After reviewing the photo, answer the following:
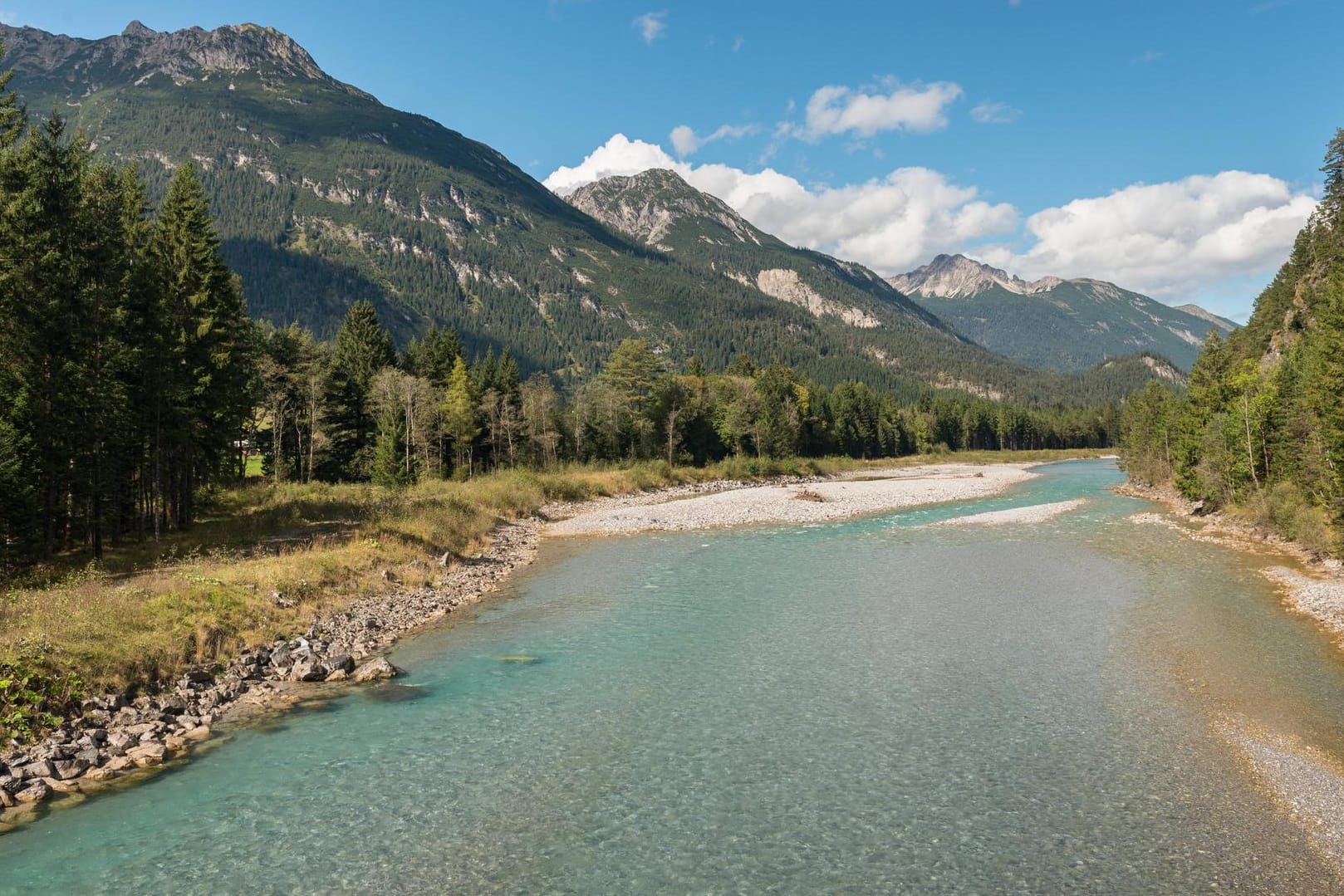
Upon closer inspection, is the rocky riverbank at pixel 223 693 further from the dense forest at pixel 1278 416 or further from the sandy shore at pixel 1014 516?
the dense forest at pixel 1278 416

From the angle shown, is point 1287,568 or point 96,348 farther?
point 1287,568

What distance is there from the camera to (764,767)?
49.7 feet

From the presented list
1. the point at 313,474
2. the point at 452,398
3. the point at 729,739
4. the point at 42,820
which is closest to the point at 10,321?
the point at 42,820

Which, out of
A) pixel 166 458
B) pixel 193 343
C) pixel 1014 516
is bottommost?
pixel 1014 516

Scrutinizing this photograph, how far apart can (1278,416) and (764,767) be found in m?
Result: 51.6

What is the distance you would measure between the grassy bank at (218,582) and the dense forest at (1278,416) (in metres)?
45.2

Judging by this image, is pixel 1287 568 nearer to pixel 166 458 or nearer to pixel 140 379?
pixel 140 379

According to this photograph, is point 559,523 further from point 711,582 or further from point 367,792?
point 367,792

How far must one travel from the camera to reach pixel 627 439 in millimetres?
96875

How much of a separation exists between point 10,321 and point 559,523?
120ft

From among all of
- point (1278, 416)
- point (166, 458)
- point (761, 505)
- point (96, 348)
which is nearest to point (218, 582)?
point (96, 348)

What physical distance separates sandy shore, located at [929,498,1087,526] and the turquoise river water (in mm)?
26655

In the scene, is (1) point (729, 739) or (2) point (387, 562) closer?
(1) point (729, 739)

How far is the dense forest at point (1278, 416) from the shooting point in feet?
120
